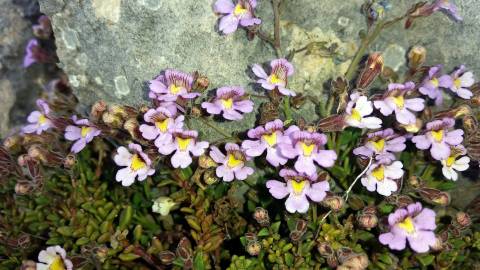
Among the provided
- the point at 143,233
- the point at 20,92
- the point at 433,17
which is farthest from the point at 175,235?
the point at 433,17

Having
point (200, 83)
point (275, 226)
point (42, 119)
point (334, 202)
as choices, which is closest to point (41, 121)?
point (42, 119)

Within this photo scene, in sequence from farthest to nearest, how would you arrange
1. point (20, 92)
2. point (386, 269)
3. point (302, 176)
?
point (20, 92) → point (386, 269) → point (302, 176)

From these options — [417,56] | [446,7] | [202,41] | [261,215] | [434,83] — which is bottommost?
[261,215]

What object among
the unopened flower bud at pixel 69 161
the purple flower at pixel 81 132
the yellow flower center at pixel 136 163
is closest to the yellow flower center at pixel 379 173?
the yellow flower center at pixel 136 163

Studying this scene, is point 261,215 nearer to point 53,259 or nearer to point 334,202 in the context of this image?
point 334,202

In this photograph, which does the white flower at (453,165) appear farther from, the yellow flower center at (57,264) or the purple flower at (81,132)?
the yellow flower center at (57,264)

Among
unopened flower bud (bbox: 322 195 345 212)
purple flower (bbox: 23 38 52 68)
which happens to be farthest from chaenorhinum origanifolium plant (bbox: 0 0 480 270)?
purple flower (bbox: 23 38 52 68)

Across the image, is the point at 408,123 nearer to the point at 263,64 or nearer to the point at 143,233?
the point at 263,64
